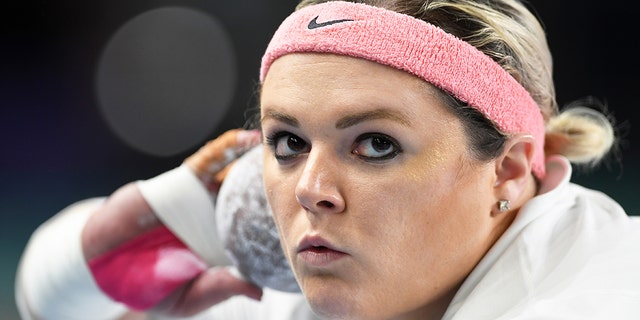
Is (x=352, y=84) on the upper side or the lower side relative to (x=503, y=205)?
upper

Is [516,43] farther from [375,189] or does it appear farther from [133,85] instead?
[133,85]

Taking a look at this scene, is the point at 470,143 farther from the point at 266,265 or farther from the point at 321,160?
the point at 266,265

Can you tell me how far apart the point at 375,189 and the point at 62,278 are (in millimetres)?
751

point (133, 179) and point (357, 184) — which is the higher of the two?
point (357, 184)

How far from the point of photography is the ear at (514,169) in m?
1.14

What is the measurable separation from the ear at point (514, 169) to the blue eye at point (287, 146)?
0.27 m

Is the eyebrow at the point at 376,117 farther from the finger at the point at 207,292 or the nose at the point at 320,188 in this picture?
the finger at the point at 207,292

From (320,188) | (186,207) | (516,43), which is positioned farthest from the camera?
(186,207)

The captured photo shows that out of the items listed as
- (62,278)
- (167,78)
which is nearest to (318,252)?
(62,278)

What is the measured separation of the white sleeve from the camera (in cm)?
151

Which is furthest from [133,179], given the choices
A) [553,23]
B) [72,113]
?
[553,23]

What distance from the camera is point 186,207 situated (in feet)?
4.91

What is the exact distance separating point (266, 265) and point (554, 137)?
1.74 feet

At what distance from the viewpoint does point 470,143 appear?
108cm
